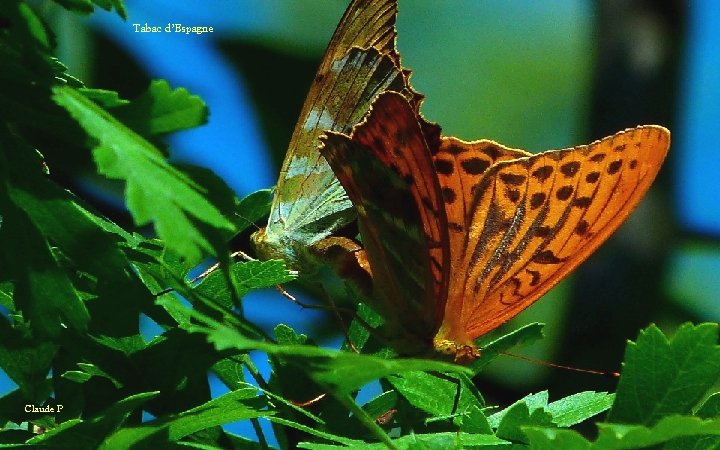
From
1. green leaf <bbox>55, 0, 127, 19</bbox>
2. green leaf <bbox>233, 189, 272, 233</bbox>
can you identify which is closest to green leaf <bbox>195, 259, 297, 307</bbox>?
green leaf <bbox>233, 189, 272, 233</bbox>

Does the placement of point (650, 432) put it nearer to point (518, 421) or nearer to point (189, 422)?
point (518, 421)

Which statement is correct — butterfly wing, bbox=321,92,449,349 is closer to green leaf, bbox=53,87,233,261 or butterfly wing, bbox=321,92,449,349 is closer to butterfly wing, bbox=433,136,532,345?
butterfly wing, bbox=433,136,532,345

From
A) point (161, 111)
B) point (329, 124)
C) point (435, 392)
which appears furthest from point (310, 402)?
point (329, 124)

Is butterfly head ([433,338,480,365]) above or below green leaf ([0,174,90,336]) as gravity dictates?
below

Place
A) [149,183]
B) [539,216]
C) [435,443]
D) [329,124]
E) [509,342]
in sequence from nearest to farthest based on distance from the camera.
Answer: [149,183]
[435,443]
[509,342]
[539,216]
[329,124]

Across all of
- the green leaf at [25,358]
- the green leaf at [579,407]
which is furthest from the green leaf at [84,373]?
the green leaf at [579,407]

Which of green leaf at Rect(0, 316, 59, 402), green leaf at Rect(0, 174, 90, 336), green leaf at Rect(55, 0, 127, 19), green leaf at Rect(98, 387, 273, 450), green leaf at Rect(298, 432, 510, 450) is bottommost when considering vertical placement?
green leaf at Rect(298, 432, 510, 450)

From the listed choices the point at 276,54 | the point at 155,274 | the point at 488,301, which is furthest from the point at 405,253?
the point at 276,54
